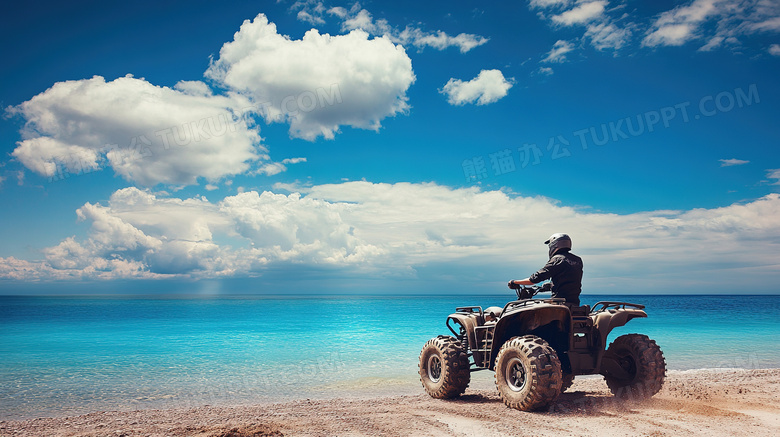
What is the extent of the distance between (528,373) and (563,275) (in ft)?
5.28

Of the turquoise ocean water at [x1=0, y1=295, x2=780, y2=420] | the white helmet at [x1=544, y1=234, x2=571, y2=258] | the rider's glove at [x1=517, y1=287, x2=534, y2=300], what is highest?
the white helmet at [x1=544, y1=234, x2=571, y2=258]

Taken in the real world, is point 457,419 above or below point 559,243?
below

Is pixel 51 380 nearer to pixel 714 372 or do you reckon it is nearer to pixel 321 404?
pixel 321 404

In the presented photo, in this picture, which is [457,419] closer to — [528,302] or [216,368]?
[528,302]

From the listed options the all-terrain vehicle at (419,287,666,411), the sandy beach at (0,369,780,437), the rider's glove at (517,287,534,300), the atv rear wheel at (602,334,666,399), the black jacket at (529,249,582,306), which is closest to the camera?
the sandy beach at (0,369,780,437)

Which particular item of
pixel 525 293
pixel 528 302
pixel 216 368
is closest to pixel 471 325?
pixel 525 293

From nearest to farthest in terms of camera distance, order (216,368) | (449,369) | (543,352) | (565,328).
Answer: (543,352) → (565,328) → (449,369) → (216,368)

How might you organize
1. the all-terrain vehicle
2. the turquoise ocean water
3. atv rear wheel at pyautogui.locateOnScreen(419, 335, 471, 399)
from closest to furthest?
the all-terrain vehicle
atv rear wheel at pyautogui.locateOnScreen(419, 335, 471, 399)
the turquoise ocean water

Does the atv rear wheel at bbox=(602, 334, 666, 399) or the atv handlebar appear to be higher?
the atv handlebar

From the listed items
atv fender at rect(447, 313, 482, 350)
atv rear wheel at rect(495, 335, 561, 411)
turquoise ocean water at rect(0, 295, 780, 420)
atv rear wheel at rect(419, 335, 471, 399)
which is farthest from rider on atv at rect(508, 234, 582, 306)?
turquoise ocean water at rect(0, 295, 780, 420)

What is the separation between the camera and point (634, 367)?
7.60 meters

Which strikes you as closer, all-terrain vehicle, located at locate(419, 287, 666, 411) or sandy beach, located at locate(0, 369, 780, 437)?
sandy beach, located at locate(0, 369, 780, 437)

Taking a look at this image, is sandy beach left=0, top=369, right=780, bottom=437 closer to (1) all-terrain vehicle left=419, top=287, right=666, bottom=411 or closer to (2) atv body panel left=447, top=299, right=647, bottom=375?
(1) all-terrain vehicle left=419, top=287, right=666, bottom=411

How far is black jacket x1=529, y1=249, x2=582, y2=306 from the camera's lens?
7.18 metres
